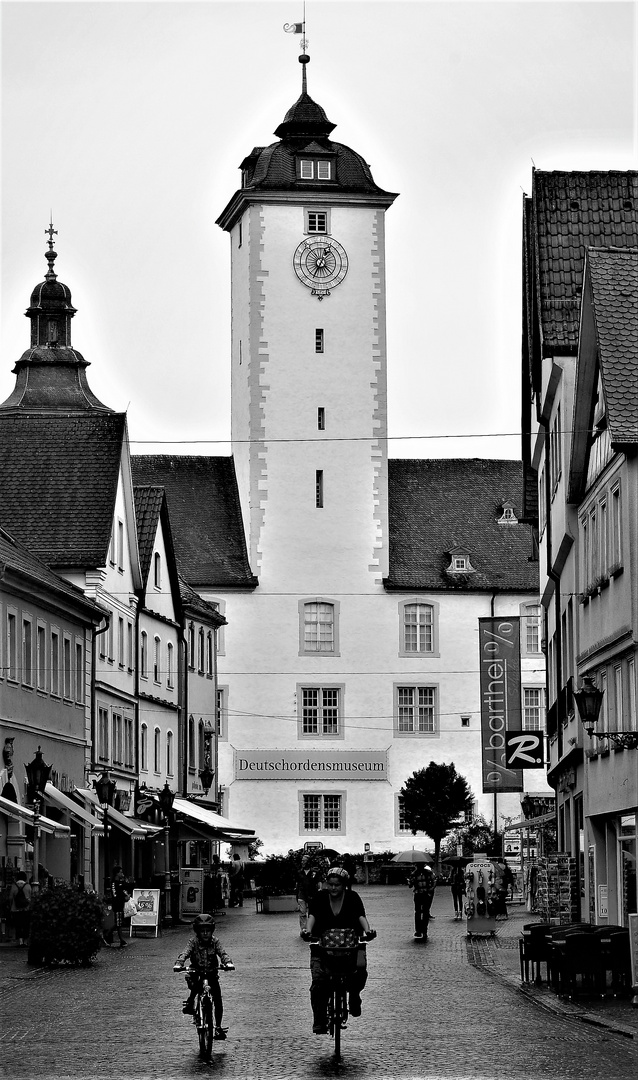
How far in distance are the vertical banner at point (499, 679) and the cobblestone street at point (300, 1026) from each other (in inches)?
912

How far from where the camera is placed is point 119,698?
5422 centimetres

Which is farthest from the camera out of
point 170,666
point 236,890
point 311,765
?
point 311,765

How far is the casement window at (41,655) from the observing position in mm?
43688

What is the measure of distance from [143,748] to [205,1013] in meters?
40.4

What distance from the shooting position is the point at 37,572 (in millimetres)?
44312

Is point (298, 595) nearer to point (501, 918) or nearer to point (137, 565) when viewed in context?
point (137, 565)

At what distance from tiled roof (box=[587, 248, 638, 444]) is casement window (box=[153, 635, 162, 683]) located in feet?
102

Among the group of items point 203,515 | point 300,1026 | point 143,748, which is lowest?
point 300,1026

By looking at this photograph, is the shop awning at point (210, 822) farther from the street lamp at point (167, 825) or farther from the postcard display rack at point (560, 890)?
the postcard display rack at point (560, 890)

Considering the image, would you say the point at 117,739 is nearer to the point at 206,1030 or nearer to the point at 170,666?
the point at 170,666

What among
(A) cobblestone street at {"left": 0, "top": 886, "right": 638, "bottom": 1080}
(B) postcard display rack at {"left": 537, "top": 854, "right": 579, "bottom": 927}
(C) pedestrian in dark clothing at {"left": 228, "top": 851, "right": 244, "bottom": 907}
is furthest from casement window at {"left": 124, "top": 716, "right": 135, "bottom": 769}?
(A) cobblestone street at {"left": 0, "top": 886, "right": 638, "bottom": 1080}

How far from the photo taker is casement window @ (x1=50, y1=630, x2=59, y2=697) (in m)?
45.2

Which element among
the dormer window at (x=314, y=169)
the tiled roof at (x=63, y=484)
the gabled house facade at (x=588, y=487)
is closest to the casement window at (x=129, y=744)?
the tiled roof at (x=63, y=484)

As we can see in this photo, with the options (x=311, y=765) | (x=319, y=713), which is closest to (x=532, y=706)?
(x=319, y=713)
